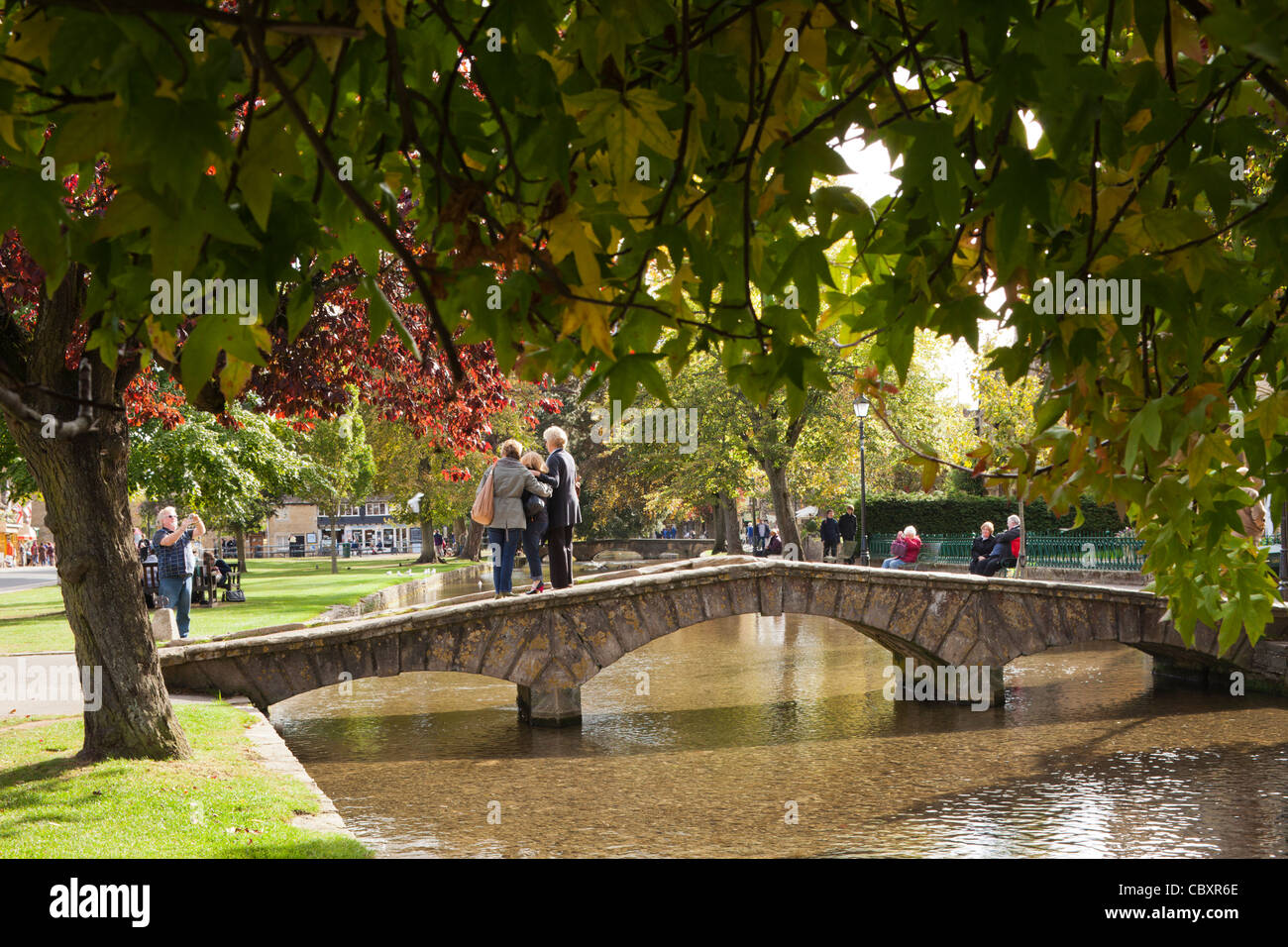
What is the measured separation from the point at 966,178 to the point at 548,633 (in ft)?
37.9

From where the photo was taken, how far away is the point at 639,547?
58.2m

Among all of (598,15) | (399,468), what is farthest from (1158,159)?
(399,468)

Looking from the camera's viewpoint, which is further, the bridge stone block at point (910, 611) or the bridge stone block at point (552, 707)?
the bridge stone block at point (910, 611)

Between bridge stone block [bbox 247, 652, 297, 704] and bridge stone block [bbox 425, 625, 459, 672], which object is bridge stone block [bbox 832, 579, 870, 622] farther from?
bridge stone block [bbox 247, 652, 297, 704]

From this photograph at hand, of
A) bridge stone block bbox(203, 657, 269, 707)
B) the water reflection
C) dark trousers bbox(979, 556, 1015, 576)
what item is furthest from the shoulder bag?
dark trousers bbox(979, 556, 1015, 576)

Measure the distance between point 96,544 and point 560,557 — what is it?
262 inches

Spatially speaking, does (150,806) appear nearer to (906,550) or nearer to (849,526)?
(906,550)

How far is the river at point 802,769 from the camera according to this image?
8648 mm

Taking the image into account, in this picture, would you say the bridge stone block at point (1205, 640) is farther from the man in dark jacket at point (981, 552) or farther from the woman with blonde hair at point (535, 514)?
the woman with blonde hair at point (535, 514)

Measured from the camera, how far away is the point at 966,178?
99.0 inches

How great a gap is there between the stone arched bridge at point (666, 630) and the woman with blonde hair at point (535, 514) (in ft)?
1.79

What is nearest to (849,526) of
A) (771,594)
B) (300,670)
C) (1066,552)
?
(1066,552)

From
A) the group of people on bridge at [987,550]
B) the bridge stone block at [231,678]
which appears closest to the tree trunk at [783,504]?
the group of people on bridge at [987,550]

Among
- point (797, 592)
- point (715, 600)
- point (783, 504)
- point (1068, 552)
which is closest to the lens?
point (715, 600)
